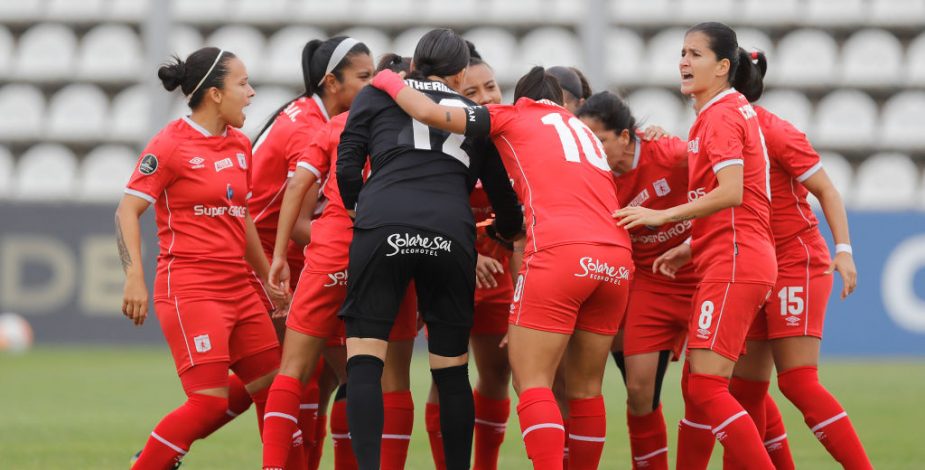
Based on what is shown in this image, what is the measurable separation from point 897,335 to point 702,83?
10333 mm

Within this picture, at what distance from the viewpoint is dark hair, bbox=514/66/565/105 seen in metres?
5.78

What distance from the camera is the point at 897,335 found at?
14797 mm

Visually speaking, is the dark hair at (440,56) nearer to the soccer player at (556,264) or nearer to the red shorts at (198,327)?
the soccer player at (556,264)

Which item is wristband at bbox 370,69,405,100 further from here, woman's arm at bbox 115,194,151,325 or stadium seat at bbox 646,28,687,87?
stadium seat at bbox 646,28,687,87

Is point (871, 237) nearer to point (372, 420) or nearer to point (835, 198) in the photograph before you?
point (835, 198)

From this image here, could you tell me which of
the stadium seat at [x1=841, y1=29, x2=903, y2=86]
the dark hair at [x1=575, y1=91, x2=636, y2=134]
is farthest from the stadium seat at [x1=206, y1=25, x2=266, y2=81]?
the dark hair at [x1=575, y1=91, x2=636, y2=134]

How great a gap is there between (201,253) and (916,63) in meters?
14.7

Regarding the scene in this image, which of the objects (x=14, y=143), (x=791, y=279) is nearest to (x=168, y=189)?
(x=791, y=279)

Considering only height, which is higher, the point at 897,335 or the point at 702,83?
the point at 702,83

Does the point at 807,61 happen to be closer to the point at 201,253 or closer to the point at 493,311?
the point at 493,311

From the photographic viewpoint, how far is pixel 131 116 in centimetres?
1780

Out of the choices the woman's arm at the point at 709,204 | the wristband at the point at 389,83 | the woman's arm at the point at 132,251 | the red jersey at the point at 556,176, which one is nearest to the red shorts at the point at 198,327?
the woman's arm at the point at 132,251

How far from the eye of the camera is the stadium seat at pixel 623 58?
17.6m

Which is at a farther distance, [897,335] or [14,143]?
[14,143]
